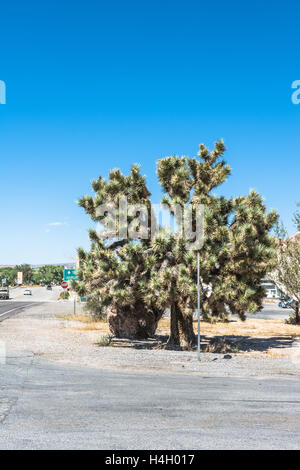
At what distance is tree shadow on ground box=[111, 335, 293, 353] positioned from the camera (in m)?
17.4

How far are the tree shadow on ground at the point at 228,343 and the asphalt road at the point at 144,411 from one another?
569 cm

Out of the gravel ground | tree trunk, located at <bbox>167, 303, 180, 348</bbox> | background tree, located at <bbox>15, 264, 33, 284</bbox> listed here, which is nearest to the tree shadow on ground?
tree trunk, located at <bbox>167, 303, 180, 348</bbox>

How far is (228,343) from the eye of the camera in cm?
1967

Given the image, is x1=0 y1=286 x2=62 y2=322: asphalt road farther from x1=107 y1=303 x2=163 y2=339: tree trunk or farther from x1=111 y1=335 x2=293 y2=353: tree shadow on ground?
x1=111 y1=335 x2=293 y2=353: tree shadow on ground

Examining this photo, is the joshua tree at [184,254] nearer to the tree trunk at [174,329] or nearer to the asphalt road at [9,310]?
the tree trunk at [174,329]

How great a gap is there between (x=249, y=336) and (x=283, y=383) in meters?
11.9

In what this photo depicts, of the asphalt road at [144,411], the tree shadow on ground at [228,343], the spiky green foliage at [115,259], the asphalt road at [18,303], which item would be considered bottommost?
the asphalt road at [18,303]

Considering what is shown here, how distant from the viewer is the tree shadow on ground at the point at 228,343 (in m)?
17.4

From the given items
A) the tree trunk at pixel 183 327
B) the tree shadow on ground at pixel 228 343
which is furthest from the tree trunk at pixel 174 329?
the tree shadow on ground at pixel 228 343

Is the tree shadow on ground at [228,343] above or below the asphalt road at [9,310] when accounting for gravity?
above

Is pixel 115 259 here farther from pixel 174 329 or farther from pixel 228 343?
pixel 228 343

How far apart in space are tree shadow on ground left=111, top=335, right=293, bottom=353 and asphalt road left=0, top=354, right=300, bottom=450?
569cm
